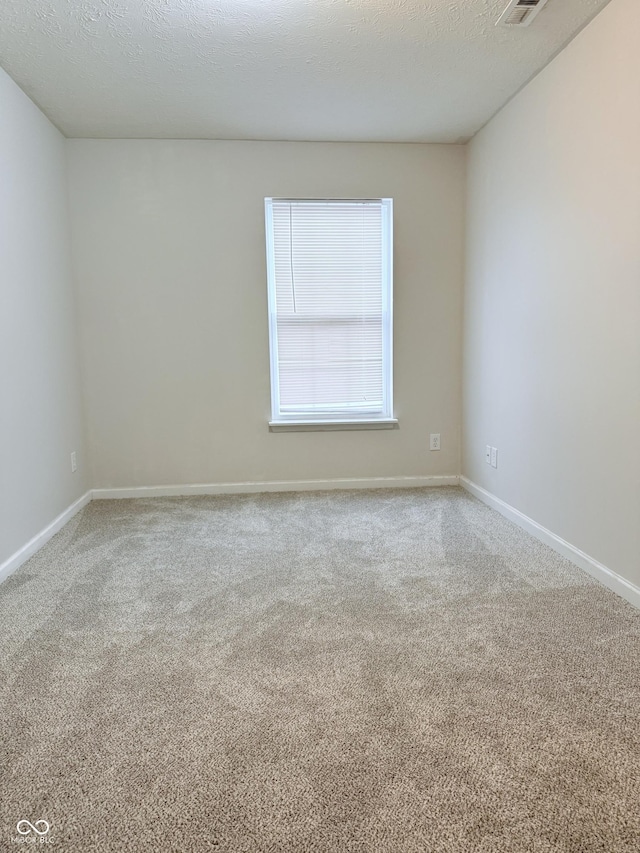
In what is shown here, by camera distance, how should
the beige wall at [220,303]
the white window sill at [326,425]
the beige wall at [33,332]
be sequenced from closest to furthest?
the beige wall at [33,332] < the beige wall at [220,303] < the white window sill at [326,425]

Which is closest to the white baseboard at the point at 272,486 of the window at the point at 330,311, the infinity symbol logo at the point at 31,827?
the window at the point at 330,311

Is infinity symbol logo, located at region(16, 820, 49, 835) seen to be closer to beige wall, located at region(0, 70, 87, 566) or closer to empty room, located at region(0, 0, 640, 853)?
empty room, located at region(0, 0, 640, 853)

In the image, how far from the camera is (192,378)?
137 inches

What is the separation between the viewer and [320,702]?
1380 millimetres

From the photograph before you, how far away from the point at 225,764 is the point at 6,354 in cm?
214

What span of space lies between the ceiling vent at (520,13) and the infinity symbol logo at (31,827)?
304cm

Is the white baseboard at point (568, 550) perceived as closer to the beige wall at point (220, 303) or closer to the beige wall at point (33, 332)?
the beige wall at point (220, 303)

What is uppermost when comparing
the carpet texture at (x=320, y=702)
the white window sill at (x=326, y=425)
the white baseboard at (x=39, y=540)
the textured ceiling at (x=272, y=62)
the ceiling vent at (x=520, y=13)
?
the textured ceiling at (x=272, y=62)

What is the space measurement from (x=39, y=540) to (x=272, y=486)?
154 centimetres

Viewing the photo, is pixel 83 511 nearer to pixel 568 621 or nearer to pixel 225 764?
pixel 225 764

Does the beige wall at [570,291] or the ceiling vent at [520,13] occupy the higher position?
the ceiling vent at [520,13]

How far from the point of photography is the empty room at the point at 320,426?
115 centimetres

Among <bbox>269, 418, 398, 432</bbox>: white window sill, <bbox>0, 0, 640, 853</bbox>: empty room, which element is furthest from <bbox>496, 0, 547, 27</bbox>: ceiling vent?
<bbox>269, 418, 398, 432</bbox>: white window sill

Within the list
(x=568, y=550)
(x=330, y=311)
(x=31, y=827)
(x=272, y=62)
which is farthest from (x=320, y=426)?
(x=31, y=827)
